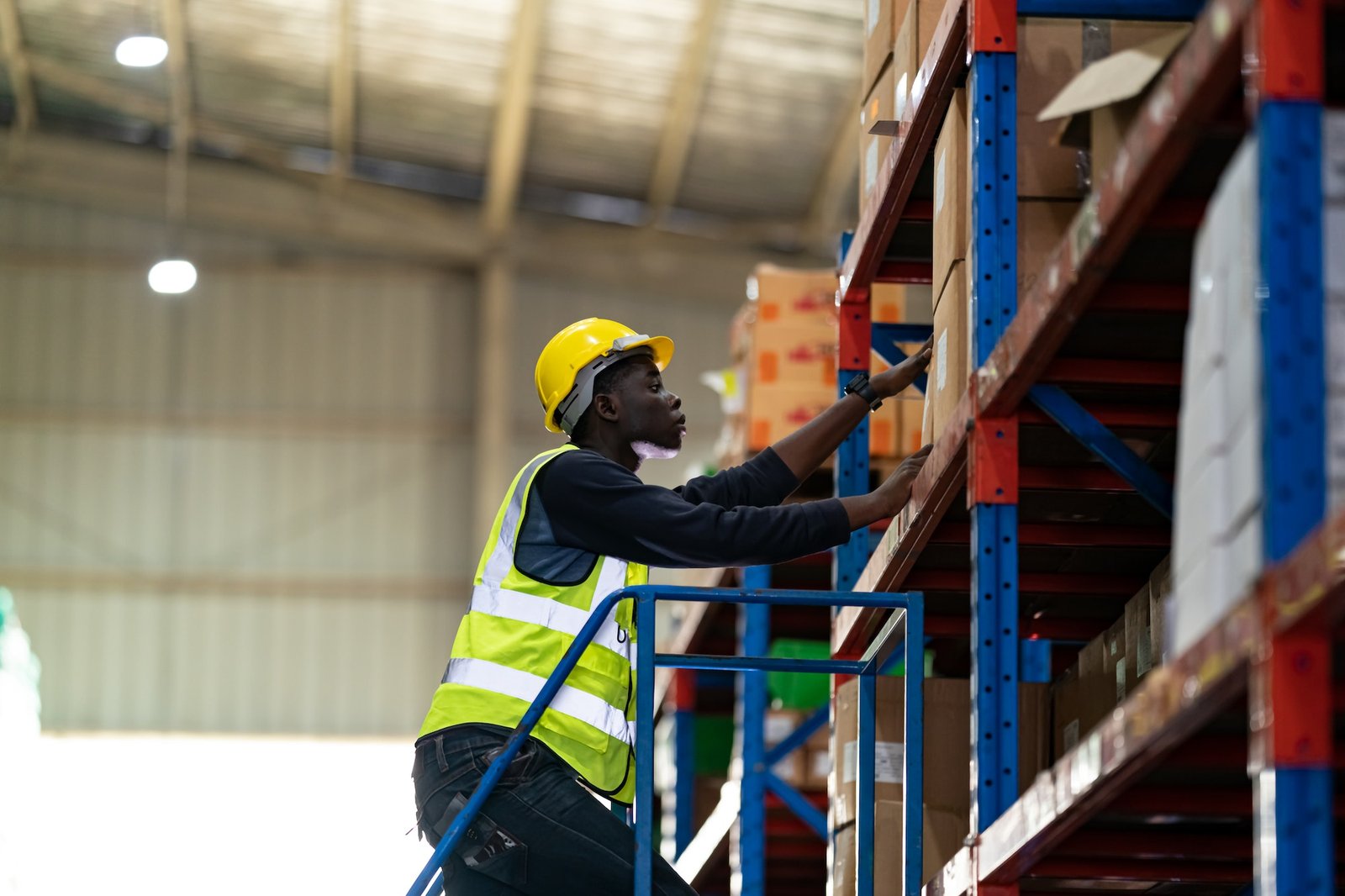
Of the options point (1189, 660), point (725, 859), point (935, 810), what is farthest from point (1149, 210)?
point (725, 859)

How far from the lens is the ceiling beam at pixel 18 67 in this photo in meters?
18.8

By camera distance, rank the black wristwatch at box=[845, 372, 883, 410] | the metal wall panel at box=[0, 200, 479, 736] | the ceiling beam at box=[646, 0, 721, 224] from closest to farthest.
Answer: the black wristwatch at box=[845, 372, 883, 410] < the ceiling beam at box=[646, 0, 721, 224] < the metal wall panel at box=[0, 200, 479, 736]

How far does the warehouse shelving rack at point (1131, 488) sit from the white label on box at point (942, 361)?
242mm

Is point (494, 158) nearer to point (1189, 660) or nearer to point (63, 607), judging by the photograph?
point (63, 607)

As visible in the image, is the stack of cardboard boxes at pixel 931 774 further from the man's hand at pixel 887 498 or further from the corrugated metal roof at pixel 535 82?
the corrugated metal roof at pixel 535 82

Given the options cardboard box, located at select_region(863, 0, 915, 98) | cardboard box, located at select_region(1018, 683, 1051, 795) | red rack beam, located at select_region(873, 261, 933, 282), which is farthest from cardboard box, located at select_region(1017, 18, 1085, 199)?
red rack beam, located at select_region(873, 261, 933, 282)

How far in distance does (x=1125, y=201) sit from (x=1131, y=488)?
1.68 metres

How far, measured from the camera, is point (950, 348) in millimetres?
5379

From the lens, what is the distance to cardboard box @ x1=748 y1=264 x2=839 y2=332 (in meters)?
9.04

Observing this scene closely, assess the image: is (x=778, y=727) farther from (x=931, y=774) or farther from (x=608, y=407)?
(x=608, y=407)

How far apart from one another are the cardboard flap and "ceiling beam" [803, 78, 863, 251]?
14.0 meters

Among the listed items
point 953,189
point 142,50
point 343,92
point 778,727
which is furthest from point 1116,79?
point 343,92

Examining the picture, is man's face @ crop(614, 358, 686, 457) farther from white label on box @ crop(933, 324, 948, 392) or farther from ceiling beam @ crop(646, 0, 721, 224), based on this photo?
ceiling beam @ crop(646, 0, 721, 224)

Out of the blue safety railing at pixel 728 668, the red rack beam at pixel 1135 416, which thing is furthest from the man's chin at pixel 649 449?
the red rack beam at pixel 1135 416
